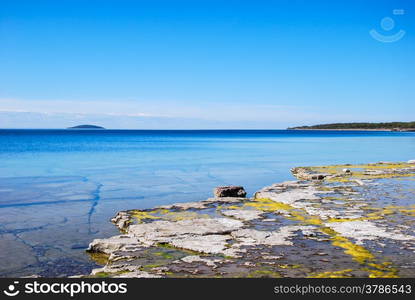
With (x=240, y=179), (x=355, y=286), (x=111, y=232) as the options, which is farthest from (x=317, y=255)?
(x=240, y=179)

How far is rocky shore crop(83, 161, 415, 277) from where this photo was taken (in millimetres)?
8805

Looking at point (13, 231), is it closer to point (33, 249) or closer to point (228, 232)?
point (33, 249)

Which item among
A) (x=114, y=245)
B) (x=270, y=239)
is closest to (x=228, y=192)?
(x=270, y=239)

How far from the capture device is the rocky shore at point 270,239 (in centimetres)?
880

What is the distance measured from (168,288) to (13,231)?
31.1 feet

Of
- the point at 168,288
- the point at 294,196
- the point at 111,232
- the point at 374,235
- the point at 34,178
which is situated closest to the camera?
the point at 168,288

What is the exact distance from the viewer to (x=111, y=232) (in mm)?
13945

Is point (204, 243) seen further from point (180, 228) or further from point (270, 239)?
point (180, 228)

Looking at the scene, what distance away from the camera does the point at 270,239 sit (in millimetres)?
11000

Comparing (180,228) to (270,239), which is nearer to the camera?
(270,239)

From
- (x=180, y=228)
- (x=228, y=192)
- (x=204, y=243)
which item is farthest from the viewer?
(x=228, y=192)

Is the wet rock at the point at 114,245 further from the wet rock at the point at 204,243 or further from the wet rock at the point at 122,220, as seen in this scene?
the wet rock at the point at 122,220

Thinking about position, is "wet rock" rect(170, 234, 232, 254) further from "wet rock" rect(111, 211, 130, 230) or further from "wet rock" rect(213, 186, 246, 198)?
"wet rock" rect(213, 186, 246, 198)

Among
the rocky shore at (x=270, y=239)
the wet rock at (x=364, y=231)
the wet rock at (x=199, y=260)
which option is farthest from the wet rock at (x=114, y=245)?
the wet rock at (x=364, y=231)
